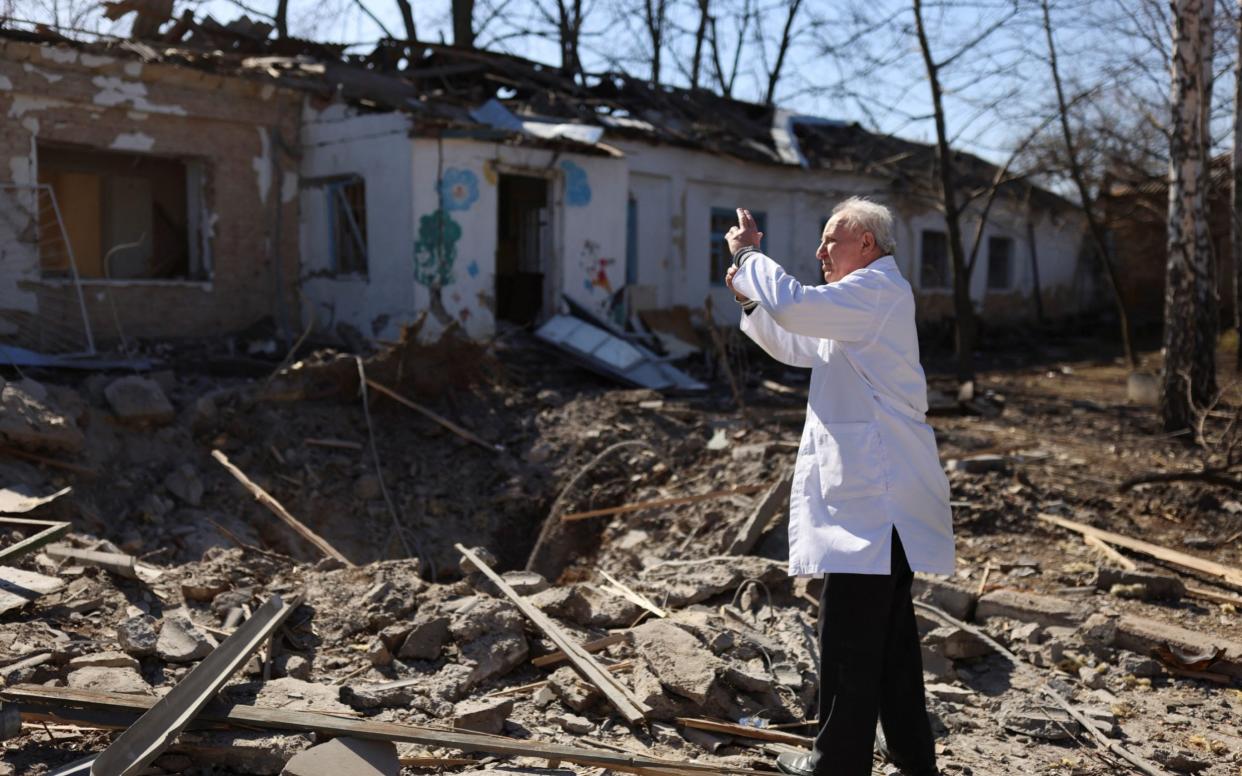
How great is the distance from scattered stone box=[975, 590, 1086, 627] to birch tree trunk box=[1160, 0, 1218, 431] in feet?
17.5

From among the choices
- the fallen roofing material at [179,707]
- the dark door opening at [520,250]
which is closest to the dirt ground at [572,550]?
the fallen roofing material at [179,707]

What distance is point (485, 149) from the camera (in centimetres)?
1288

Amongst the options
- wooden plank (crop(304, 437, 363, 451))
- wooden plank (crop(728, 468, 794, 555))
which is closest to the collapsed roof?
wooden plank (crop(304, 437, 363, 451))

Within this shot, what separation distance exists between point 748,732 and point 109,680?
7.86ft

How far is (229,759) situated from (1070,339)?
72.7 feet

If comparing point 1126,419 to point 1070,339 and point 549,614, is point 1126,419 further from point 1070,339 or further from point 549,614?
point 1070,339

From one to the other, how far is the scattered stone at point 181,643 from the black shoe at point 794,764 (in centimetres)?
239

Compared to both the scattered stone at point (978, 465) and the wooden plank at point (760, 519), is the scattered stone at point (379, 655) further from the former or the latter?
the scattered stone at point (978, 465)

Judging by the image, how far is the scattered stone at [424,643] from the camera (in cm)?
446

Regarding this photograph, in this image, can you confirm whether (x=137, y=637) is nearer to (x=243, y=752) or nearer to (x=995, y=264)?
(x=243, y=752)

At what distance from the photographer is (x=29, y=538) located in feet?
16.8

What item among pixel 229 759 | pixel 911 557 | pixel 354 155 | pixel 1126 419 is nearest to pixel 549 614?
pixel 229 759

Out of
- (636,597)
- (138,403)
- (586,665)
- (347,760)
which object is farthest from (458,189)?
(347,760)

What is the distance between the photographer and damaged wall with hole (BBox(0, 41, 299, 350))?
1132 cm
